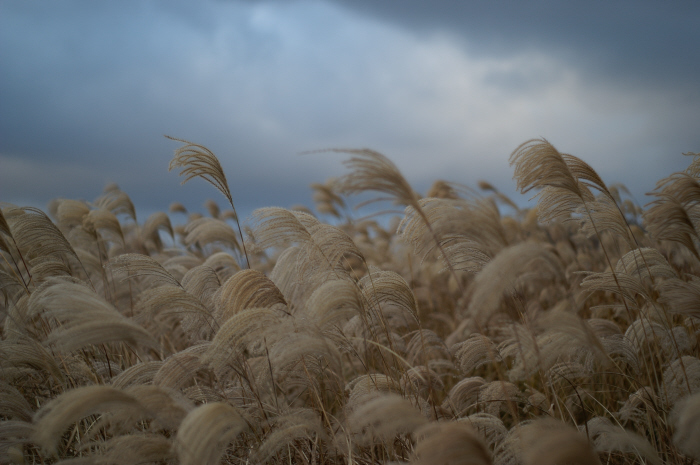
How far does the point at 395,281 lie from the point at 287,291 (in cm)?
61

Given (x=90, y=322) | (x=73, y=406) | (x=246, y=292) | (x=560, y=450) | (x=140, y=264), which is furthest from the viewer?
(x=140, y=264)

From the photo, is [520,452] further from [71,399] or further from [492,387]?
[71,399]

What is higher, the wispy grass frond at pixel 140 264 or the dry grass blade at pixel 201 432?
the wispy grass frond at pixel 140 264

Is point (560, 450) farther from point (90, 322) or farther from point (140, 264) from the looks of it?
point (140, 264)

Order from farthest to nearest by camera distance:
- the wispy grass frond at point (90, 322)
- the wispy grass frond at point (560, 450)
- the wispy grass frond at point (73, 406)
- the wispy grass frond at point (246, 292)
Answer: the wispy grass frond at point (246, 292) → the wispy grass frond at point (90, 322) → the wispy grass frond at point (73, 406) → the wispy grass frond at point (560, 450)

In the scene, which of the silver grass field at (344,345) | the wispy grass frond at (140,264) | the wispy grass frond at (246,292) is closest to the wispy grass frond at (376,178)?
the silver grass field at (344,345)

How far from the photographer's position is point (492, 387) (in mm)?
2689

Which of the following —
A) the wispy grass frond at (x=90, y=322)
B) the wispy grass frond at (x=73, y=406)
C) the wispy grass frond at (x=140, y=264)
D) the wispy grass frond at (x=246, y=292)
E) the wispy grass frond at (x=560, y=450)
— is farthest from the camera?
the wispy grass frond at (x=140, y=264)

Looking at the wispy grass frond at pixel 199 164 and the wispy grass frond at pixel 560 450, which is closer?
the wispy grass frond at pixel 560 450

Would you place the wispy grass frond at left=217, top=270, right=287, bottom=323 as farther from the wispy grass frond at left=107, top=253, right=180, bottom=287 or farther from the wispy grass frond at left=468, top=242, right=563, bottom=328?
the wispy grass frond at left=468, top=242, right=563, bottom=328

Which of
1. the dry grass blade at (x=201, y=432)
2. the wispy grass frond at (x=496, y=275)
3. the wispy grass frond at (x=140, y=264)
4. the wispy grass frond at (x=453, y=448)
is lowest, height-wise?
the dry grass blade at (x=201, y=432)

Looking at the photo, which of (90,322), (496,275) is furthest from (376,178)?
(90,322)

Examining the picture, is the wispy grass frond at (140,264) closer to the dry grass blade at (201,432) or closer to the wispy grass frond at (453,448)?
the dry grass blade at (201,432)

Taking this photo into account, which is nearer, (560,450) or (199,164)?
(560,450)
